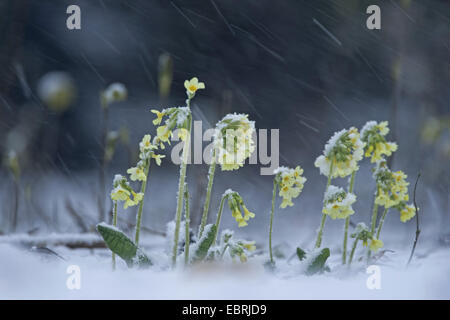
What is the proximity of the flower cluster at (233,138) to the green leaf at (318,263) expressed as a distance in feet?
0.70

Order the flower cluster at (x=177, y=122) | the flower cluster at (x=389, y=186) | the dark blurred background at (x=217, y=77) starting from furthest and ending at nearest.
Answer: the dark blurred background at (x=217, y=77), the flower cluster at (x=389, y=186), the flower cluster at (x=177, y=122)

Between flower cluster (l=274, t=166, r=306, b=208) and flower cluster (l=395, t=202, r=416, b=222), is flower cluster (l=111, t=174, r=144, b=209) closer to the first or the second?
flower cluster (l=274, t=166, r=306, b=208)

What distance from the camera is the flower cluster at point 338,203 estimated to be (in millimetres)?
735

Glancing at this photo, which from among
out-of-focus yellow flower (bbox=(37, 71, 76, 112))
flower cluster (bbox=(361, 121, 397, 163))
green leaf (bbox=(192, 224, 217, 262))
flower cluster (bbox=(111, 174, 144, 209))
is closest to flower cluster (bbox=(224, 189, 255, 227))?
green leaf (bbox=(192, 224, 217, 262))

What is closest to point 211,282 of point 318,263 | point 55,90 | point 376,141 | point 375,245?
point 318,263

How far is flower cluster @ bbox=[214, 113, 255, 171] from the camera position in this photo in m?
0.72

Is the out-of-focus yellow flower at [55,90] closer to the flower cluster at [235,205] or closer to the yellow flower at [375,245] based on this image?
the flower cluster at [235,205]

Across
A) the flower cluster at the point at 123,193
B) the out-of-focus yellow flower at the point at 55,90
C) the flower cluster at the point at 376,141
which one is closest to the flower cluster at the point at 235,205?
the flower cluster at the point at 123,193

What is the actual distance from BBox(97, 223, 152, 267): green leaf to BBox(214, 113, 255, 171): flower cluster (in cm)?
20

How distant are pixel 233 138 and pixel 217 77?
3.69ft

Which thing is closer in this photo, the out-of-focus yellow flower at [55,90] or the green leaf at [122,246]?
the green leaf at [122,246]

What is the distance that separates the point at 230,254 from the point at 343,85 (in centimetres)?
131
